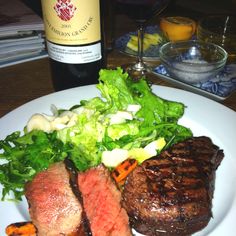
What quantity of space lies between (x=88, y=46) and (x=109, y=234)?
0.74 metres

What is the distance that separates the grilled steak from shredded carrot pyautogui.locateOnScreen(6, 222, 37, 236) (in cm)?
26

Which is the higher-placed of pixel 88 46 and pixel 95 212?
pixel 88 46

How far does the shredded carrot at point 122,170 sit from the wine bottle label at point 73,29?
483 millimetres

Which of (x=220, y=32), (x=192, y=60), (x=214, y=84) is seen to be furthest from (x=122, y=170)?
(x=220, y=32)

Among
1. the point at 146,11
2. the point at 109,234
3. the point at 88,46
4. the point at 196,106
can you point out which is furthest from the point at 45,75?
the point at 109,234

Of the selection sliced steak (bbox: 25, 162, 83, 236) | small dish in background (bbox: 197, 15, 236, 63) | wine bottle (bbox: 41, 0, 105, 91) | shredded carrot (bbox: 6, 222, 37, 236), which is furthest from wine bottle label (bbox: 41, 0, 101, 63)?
small dish in background (bbox: 197, 15, 236, 63)

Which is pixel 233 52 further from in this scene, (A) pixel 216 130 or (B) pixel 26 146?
(B) pixel 26 146

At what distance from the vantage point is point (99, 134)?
123 centimetres

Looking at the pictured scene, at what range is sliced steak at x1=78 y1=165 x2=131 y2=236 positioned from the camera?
0.93 metres

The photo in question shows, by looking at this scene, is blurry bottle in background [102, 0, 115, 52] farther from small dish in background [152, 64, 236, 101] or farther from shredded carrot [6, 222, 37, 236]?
shredded carrot [6, 222, 37, 236]

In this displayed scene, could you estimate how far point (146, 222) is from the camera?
0.94 metres

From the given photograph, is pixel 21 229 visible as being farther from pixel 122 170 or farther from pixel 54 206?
pixel 122 170

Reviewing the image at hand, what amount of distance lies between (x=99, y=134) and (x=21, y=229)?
0.45m

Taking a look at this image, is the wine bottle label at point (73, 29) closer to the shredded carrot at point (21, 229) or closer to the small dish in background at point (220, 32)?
the shredded carrot at point (21, 229)
